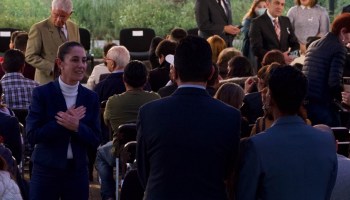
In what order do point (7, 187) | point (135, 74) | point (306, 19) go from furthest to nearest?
point (306, 19)
point (135, 74)
point (7, 187)

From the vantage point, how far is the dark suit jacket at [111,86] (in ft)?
31.9

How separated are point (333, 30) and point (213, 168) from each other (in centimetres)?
461

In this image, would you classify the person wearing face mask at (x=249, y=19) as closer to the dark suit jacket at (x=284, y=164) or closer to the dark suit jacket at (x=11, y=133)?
the dark suit jacket at (x=11, y=133)

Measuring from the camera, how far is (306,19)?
14078 millimetres

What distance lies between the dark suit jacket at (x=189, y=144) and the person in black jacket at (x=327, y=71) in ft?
14.3

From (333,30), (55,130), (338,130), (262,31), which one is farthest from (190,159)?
(262,31)

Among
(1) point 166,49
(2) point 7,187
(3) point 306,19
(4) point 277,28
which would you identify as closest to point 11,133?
(2) point 7,187

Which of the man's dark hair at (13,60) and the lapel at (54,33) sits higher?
the lapel at (54,33)

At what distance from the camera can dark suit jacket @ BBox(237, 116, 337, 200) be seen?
4.31 m

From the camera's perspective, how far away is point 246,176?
433 centimetres

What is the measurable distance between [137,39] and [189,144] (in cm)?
1288

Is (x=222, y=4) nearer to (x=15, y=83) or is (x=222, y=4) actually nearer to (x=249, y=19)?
(x=249, y=19)

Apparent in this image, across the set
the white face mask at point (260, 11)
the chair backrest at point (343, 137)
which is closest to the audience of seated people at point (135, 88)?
the chair backrest at point (343, 137)

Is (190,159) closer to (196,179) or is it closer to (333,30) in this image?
(196,179)
